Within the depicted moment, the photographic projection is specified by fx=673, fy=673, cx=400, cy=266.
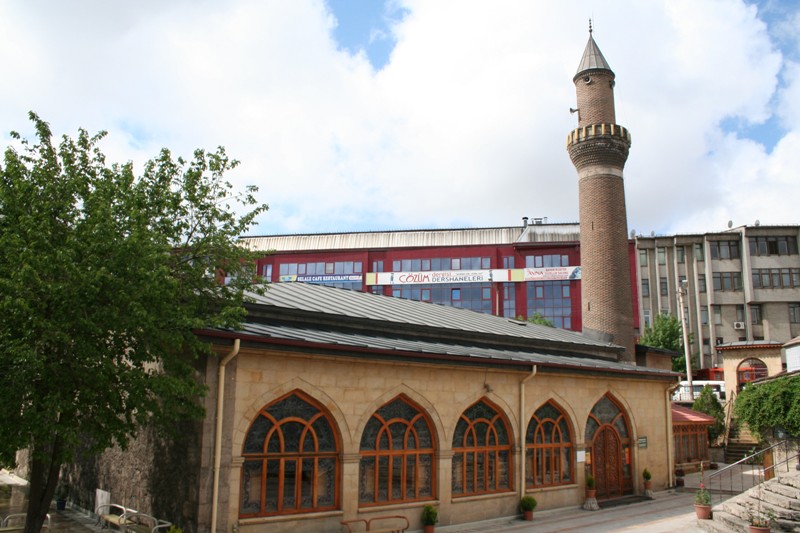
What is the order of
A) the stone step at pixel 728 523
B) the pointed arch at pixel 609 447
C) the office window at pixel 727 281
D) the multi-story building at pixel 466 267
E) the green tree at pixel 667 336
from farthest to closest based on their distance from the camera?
the multi-story building at pixel 466 267, the office window at pixel 727 281, the green tree at pixel 667 336, the pointed arch at pixel 609 447, the stone step at pixel 728 523

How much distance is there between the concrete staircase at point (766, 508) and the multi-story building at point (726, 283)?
3847 centimetres

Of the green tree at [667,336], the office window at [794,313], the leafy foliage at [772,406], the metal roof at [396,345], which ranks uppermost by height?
the office window at [794,313]

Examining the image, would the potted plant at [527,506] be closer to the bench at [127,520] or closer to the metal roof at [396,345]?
the metal roof at [396,345]

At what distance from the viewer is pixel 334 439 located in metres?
13.8

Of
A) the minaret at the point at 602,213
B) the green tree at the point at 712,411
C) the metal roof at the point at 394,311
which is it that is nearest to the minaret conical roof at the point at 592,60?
the minaret at the point at 602,213

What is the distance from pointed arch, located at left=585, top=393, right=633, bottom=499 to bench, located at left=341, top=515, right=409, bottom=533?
7.36 metres

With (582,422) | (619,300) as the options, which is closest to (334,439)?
(582,422)

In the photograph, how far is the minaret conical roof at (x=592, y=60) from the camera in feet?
98.1

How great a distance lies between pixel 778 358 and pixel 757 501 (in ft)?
81.3

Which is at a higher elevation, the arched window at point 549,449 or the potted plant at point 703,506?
the arched window at point 549,449

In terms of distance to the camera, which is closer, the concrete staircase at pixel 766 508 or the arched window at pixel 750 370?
the concrete staircase at pixel 766 508

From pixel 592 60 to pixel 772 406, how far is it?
16.2 m

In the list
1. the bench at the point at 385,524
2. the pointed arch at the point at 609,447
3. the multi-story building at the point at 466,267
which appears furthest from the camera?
the multi-story building at the point at 466,267

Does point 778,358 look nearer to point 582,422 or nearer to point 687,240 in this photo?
point 687,240
